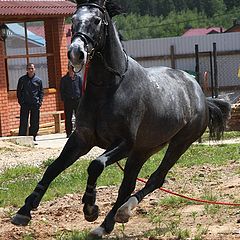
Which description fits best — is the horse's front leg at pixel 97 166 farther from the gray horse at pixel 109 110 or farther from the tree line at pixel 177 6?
the tree line at pixel 177 6

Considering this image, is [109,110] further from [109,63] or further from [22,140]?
[22,140]

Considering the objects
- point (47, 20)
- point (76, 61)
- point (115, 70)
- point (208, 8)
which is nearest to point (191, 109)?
point (115, 70)

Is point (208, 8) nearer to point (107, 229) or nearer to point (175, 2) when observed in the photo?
point (175, 2)

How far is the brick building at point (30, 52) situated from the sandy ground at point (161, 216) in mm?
10835

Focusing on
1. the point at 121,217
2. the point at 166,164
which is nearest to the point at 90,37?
the point at 121,217

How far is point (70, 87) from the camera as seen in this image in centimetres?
1986

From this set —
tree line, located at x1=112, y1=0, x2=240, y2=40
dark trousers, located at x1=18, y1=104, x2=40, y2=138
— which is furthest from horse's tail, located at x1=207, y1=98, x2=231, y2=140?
tree line, located at x1=112, y1=0, x2=240, y2=40

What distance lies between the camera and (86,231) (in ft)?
28.3

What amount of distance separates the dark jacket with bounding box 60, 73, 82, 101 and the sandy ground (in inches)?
307

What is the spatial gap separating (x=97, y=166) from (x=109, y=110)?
0.53m

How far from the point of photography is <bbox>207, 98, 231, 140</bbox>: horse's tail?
401 inches

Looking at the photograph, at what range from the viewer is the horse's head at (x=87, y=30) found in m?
7.10

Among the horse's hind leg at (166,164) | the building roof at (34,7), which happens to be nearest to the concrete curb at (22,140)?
the building roof at (34,7)

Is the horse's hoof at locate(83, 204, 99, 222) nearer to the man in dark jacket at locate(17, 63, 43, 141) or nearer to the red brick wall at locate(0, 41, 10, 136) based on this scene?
the man in dark jacket at locate(17, 63, 43, 141)
